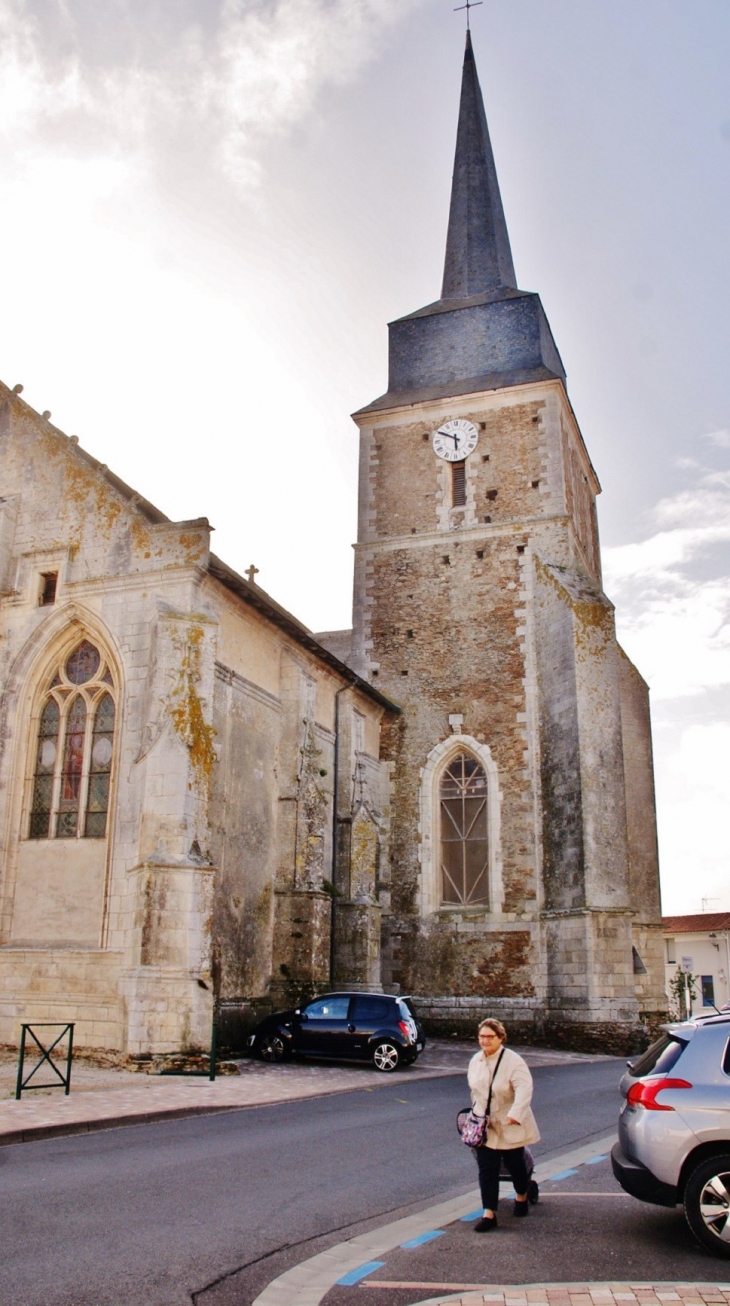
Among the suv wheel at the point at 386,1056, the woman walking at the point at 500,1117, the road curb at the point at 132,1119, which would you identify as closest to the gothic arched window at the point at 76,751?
the suv wheel at the point at 386,1056

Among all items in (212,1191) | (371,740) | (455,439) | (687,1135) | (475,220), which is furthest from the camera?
(475,220)

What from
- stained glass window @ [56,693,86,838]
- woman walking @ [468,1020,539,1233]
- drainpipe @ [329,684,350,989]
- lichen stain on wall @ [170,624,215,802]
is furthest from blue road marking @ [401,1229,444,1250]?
drainpipe @ [329,684,350,989]

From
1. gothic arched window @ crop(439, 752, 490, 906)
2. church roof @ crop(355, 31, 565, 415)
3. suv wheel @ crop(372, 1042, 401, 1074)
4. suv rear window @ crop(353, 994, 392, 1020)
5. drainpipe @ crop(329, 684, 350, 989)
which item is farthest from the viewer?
church roof @ crop(355, 31, 565, 415)

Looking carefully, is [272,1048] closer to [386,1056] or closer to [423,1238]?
[386,1056]

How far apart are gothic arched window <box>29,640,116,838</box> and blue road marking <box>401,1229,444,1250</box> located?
1082 centimetres

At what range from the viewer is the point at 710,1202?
5383mm

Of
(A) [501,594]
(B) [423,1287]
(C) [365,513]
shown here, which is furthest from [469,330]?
(B) [423,1287]

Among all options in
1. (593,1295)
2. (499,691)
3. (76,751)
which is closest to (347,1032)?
(76,751)

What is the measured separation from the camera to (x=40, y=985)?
15.1 metres

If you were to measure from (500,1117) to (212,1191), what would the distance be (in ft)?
6.98

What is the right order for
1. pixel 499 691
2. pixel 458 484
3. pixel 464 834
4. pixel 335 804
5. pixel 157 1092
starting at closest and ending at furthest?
pixel 157 1092 < pixel 335 804 < pixel 464 834 < pixel 499 691 < pixel 458 484

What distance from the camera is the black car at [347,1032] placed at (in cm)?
1553

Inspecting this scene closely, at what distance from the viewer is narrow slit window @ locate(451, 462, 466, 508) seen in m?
25.7

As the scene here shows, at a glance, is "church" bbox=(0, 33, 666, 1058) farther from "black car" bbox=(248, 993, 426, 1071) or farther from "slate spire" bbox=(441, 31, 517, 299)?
"black car" bbox=(248, 993, 426, 1071)
